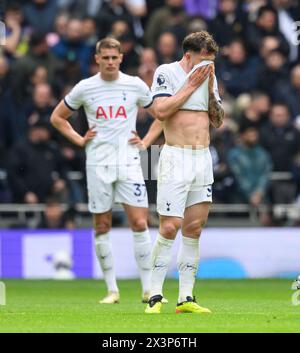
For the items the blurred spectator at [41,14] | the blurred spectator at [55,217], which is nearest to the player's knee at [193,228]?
the blurred spectator at [55,217]

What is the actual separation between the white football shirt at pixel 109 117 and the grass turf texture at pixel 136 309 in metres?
1.74

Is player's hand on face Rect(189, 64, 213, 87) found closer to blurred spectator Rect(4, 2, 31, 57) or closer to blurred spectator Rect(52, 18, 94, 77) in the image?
blurred spectator Rect(52, 18, 94, 77)

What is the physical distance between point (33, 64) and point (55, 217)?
3271 mm

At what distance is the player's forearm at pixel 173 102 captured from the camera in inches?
449

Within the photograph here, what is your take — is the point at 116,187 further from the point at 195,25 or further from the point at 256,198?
the point at 195,25

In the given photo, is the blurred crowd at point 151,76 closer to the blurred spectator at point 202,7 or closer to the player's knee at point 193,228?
the blurred spectator at point 202,7

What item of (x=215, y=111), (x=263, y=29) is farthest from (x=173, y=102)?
(x=263, y=29)

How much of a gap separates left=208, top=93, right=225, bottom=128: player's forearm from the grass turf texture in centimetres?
187

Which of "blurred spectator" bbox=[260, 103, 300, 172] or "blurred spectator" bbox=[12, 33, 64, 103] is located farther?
"blurred spectator" bbox=[12, 33, 64, 103]

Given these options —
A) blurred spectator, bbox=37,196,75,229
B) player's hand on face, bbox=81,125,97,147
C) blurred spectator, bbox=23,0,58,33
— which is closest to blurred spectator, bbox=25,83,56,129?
blurred spectator, bbox=37,196,75,229

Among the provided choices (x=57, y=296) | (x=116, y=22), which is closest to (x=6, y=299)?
(x=57, y=296)

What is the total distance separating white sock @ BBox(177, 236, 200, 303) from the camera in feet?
38.4

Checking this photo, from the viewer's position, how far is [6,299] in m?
14.9

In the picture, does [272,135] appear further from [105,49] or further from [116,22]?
[105,49]
